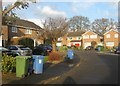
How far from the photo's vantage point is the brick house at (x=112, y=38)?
275 feet

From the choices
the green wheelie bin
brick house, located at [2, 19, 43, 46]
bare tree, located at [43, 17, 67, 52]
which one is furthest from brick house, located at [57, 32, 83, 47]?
the green wheelie bin

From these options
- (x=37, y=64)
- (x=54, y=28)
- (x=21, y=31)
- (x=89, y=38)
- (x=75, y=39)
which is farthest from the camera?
(x=75, y=39)

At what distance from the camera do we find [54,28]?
156ft

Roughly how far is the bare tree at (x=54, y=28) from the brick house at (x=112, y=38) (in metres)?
36.6

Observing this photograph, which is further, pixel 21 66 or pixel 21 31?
pixel 21 31

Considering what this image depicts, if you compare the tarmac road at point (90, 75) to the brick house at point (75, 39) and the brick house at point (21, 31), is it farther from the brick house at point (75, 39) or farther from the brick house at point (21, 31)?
the brick house at point (75, 39)

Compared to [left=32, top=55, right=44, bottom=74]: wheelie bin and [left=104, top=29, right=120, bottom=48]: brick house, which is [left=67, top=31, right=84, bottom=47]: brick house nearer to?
[left=104, top=29, right=120, bottom=48]: brick house

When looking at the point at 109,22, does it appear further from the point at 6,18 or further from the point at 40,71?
the point at 40,71

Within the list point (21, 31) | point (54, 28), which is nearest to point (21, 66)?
point (54, 28)

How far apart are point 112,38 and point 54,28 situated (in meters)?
40.5

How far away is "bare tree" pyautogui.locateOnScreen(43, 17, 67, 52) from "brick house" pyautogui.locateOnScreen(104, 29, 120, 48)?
120 ft

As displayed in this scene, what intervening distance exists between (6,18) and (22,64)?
474 inches

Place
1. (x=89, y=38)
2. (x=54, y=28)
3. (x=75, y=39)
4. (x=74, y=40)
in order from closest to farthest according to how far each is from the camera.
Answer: (x=54, y=28), (x=89, y=38), (x=74, y=40), (x=75, y=39)

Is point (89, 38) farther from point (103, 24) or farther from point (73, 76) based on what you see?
point (73, 76)
